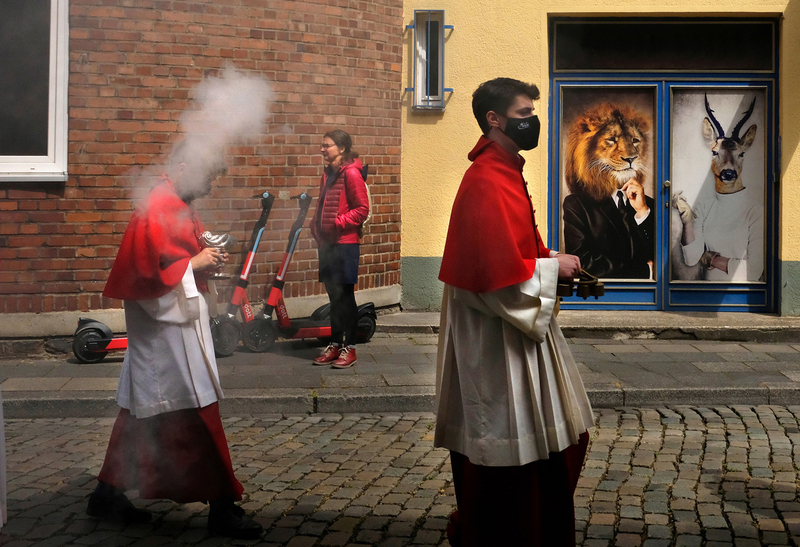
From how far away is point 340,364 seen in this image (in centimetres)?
774

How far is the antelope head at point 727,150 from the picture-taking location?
1022 centimetres

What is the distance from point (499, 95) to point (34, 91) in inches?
230

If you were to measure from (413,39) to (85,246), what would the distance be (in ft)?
13.6

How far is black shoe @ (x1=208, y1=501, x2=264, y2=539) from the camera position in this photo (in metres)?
4.18

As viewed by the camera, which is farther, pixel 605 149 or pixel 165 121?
pixel 605 149

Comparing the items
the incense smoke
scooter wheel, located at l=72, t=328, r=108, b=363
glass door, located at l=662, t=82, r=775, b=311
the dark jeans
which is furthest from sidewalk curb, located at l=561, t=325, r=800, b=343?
scooter wheel, located at l=72, t=328, r=108, b=363

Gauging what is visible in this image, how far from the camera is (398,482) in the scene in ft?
16.4

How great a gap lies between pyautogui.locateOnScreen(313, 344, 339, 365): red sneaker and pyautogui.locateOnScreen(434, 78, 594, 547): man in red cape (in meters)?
4.20

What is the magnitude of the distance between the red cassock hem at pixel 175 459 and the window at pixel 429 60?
6394mm

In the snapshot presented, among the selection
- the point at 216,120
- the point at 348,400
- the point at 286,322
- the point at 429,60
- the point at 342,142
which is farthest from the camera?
the point at 429,60

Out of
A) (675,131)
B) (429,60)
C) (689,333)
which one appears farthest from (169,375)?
(675,131)

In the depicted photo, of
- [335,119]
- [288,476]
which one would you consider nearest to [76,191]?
[335,119]

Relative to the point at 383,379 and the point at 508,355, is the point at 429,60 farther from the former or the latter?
the point at 508,355

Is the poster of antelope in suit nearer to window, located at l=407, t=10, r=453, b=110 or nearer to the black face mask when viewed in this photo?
window, located at l=407, t=10, r=453, b=110
